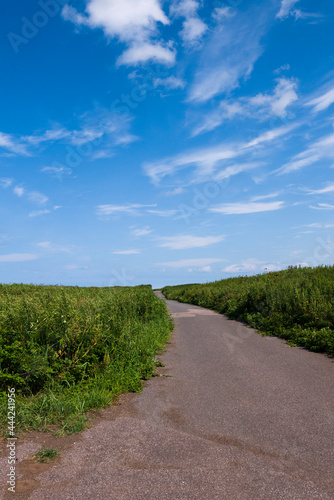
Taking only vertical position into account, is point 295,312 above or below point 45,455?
above

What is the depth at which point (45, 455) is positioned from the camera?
159 inches

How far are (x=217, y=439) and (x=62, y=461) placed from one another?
6.39 ft

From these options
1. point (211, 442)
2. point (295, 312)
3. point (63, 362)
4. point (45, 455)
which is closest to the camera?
point (45, 455)

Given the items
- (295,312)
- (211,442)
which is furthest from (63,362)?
(295,312)

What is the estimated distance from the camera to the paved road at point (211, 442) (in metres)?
3.40

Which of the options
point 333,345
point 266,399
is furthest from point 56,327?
point 333,345

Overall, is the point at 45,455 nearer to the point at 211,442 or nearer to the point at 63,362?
the point at 211,442

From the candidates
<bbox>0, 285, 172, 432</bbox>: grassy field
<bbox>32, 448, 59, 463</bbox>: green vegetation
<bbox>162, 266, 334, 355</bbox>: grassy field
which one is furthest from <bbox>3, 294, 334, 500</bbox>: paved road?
<bbox>162, 266, 334, 355</bbox>: grassy field

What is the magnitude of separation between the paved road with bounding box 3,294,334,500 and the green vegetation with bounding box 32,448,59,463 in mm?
177

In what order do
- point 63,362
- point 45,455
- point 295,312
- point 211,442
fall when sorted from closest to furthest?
point 45,455
point 211,442
point 63,362
point 295,312

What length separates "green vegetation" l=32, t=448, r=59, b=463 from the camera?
13.0ft

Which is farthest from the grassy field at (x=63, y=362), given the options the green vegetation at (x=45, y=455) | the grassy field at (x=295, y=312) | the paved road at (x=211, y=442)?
the grassy field at (x=295, y=312)

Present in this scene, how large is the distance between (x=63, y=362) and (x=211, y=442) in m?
3.08

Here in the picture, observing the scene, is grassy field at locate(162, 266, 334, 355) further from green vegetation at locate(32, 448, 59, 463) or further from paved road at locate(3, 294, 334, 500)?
green vegetation at locate(32, 448, 59, 463)
